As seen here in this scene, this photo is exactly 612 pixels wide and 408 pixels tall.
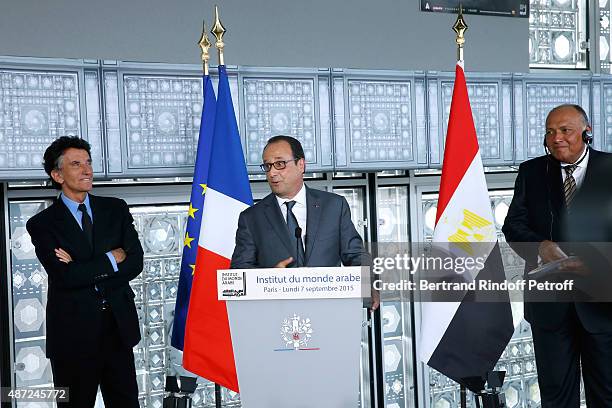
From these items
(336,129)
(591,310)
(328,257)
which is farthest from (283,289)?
(336,129)

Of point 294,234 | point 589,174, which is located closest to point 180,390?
point 294,234

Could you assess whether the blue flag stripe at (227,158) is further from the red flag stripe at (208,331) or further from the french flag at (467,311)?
the french flag at (467,311)

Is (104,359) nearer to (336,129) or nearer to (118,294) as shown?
(118,294)

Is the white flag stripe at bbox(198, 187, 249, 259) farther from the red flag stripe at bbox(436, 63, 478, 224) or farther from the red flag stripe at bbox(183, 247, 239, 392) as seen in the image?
the red flag stripe at bbox(436, 63, 478, 224)

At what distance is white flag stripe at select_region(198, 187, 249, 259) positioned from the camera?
354 cm

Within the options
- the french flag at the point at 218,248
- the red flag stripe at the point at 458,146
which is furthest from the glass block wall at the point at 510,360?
the french flag at the point at 218,248

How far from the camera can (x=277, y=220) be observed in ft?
9.98

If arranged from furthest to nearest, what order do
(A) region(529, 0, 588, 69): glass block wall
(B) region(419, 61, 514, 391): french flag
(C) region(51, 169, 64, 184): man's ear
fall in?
(A) region(529, 0, 588, 69): glass block wall → (B) region(419, 61, 514, 391): french flag → (C) region(51, 169, 64, 184): man's ear

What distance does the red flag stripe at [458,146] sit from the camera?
3.77 meters

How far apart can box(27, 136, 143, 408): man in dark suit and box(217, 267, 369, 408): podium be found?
3.58 feet

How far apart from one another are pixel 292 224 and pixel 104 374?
1.14 m

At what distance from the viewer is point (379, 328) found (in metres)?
4.57

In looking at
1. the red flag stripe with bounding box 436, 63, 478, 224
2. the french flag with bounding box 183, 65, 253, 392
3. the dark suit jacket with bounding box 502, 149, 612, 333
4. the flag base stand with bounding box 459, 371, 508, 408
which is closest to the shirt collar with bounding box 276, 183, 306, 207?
the french flag with bounding box 183, 65, 253, 392

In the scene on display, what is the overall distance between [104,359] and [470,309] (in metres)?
1.74
